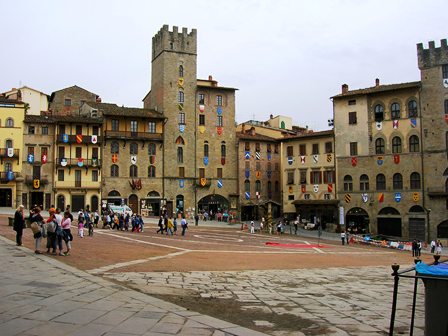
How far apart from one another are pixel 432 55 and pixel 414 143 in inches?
393

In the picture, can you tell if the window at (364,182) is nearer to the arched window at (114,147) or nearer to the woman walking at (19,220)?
the arched window at (114,147)

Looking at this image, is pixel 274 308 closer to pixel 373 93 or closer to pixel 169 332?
pixel 169 332

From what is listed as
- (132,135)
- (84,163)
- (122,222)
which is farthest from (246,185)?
(122,222)

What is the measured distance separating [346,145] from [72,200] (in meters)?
34.2

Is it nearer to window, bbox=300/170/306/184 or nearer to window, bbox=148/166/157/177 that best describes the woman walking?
window, bbox=148/166/157/177

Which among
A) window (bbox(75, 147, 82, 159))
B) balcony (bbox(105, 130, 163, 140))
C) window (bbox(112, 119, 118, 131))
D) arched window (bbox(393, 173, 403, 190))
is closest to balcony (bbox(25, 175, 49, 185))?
window (bbox(75, 147, 82, 159))

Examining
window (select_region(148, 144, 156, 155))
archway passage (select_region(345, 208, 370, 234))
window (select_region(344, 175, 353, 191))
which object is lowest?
archway passage (select_region(345, 208, 370, 234))

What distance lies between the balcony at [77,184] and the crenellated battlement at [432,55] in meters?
40.9

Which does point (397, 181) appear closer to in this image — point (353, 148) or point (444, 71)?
point (353, 148)

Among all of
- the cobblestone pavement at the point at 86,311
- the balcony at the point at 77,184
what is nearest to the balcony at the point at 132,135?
the balcony at the point at 77,184

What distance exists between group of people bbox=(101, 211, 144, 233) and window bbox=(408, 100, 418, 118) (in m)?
32.9

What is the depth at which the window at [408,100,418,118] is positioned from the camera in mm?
49438

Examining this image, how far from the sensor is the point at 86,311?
7922 millimetres

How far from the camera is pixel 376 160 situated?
51219mm
